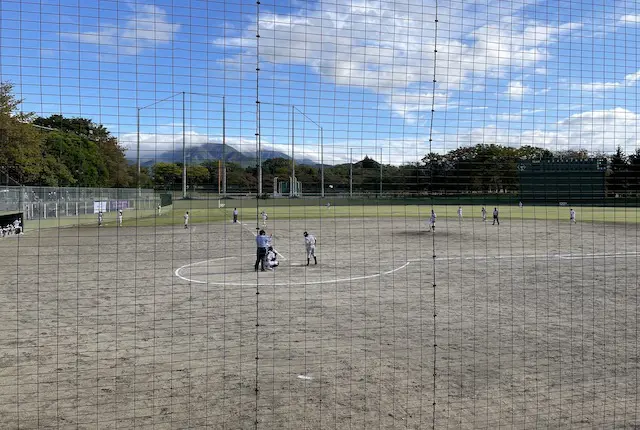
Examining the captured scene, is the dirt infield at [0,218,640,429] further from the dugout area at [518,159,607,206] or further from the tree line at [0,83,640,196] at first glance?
the dugout area at [518,159,607,206]

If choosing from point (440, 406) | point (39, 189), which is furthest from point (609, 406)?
point (39, 189)

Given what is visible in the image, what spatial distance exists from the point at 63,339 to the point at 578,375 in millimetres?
7729

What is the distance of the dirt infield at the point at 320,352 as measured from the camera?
5184 millimetres

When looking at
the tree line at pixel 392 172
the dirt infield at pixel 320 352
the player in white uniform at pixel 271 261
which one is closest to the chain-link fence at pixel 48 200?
the player in white uniform at pixel 271 261

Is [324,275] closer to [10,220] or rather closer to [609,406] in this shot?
[609,406]

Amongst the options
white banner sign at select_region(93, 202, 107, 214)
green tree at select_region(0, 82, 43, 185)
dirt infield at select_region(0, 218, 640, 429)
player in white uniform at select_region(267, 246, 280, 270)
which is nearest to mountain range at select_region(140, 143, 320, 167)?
dirt infield at select_region(0, 218, 640, 429)

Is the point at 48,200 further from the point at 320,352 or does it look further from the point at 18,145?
the point at 320,352

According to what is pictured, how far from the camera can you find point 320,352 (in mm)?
7125

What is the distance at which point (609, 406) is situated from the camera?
17.6 feet

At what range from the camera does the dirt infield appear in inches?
204

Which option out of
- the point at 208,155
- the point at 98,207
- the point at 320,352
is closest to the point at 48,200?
the point at 98,207

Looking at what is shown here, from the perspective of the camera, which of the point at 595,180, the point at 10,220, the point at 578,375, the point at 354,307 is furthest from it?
the point at 10,220

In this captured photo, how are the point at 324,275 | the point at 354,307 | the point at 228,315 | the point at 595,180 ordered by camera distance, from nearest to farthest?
the point at 595,180
the point at 228,315
the point at 354,307
the point at 324,275

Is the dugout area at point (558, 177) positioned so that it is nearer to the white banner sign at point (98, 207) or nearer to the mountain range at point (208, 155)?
the mountain range at point (208, 155)
